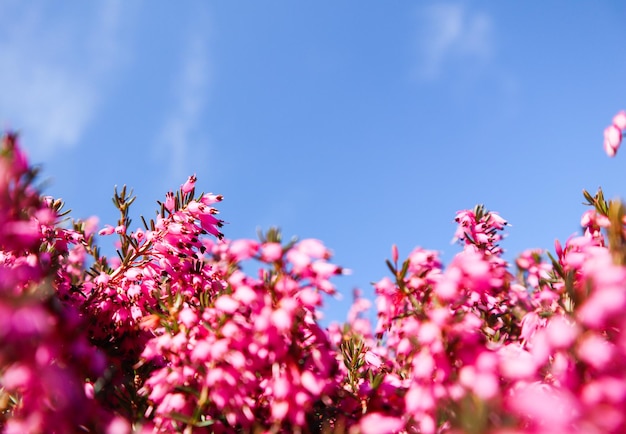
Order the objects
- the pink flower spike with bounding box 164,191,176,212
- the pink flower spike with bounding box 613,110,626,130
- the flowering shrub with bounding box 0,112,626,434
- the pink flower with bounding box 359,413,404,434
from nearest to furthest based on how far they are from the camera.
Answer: the flowering shrub with bounding box 0,112,626,434, the pink flower with bounding box 359,413,404,434, the pink flower spike with bounding box 613,110,626,130, the pink flower spike with bounding box 164,191,176,212

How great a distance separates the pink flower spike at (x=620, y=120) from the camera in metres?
3.29

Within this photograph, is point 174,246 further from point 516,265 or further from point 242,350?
point 516,265

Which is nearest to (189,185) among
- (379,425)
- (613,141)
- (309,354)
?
(309,354)

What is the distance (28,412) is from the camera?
255 centimetres

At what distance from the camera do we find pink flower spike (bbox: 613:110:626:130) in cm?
329

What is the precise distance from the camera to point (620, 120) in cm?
331

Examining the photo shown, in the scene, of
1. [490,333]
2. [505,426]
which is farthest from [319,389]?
[490,333]

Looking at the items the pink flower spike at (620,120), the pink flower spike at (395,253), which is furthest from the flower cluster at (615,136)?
the pink flower spike at (395,253)

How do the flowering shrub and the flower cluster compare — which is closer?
the flowering shrub

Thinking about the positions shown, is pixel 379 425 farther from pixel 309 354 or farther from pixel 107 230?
pixel 107 230

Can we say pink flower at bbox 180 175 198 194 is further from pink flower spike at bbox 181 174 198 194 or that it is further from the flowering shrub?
the flowering shrub

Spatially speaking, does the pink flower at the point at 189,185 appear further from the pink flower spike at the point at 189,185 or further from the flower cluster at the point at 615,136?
the flower cluster at the point at 615,136

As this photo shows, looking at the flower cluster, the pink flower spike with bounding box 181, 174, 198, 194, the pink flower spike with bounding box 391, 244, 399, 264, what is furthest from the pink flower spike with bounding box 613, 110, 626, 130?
the pink flower spike with bounding box 181, 174, 198, 194

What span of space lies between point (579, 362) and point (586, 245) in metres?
1.05
